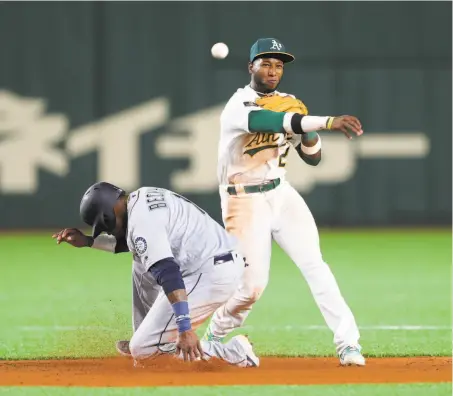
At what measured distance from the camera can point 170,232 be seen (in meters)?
6.62

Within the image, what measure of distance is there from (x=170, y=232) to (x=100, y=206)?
1.39 feet

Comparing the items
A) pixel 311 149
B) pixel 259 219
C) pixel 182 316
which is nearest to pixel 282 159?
pixel 311 149

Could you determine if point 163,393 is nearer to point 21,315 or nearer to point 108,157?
point 21,315

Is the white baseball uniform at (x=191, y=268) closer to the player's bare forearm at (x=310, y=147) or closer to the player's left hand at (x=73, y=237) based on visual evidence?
the player's left hand at (x=73, y=237)

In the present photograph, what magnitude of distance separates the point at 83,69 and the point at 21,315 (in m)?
8.65

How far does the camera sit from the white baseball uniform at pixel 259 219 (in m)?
7.02

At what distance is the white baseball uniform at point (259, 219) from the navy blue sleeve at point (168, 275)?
91cm

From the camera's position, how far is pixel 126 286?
A: 1159cm

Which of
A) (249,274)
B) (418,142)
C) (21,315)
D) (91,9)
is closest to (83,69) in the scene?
(91,9)

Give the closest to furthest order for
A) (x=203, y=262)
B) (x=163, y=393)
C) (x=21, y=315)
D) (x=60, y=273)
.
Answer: (x=163, y=393), (x=203, y=262), (x=21, y=315), (x=60, y=273)

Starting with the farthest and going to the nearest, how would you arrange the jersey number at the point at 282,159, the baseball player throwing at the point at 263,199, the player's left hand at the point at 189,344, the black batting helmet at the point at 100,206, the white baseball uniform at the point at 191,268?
the jersey number at the point at 282,159, the baseball player throwing at the point at 263,199, the white baseball uniform at the point at 191,268, the black batting helmet at the point at 100,206, the player's left hand at the point at 189,344

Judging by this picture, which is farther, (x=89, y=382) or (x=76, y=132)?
(x=76, y=132)

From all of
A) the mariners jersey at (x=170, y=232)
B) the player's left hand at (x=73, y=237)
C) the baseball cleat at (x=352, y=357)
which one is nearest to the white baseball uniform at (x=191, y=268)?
the mariners jersey at (x=170, y=232)

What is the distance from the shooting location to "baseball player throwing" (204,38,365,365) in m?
7.01
